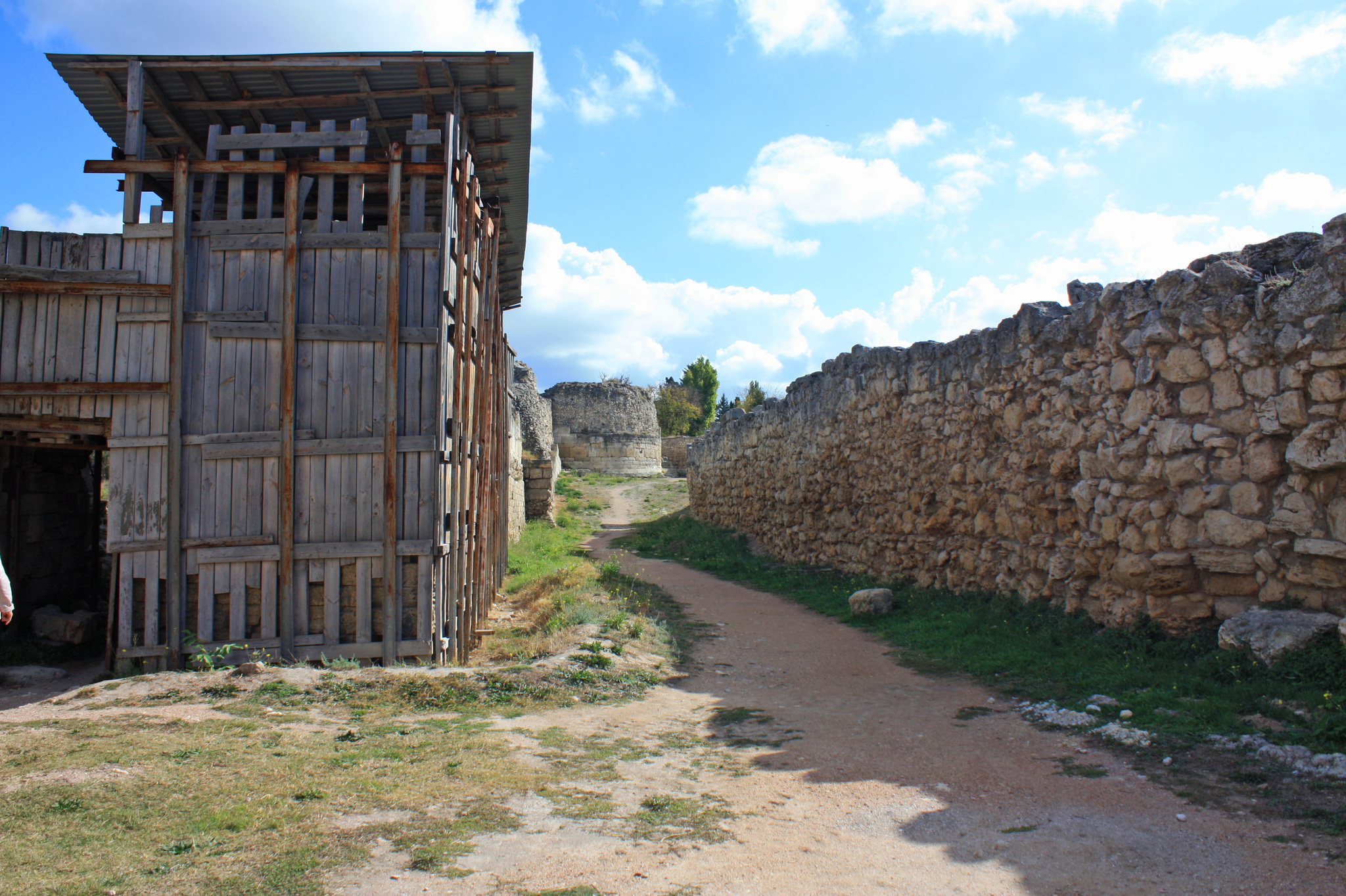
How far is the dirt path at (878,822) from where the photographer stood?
3000mm

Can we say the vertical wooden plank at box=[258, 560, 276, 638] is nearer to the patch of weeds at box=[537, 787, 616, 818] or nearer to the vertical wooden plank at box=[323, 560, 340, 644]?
the vertical wooden plank at box=[323, 560, 340, 644]

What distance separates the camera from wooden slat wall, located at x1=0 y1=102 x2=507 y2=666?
21.5 ft

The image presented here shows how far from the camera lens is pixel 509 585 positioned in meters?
12.0

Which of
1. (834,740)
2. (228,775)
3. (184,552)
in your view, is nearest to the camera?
(228,775)

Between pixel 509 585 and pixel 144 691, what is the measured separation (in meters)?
6.74

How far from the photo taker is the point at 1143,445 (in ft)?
21.1

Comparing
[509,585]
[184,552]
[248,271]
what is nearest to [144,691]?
[184,552]

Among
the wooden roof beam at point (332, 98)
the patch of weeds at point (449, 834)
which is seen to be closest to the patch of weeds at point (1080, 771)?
the patch of weeds at point (449, 834)

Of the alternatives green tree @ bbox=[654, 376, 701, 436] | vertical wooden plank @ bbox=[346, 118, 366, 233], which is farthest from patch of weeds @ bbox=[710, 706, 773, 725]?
A: green tree @ bbox=[654, 376, 701, 436]

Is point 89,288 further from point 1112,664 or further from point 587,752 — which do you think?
point 1112,664

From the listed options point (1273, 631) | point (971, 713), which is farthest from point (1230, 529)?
point (971, 713)

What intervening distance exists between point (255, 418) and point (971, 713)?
6285mm

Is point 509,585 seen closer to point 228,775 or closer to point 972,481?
point 972,481

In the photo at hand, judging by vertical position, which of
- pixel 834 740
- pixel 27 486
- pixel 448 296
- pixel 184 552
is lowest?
pixel 834 740
